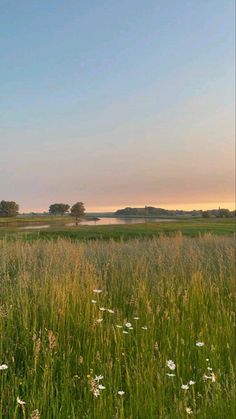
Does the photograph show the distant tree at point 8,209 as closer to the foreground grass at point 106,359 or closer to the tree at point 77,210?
the tree at point 77,210

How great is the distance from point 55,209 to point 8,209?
30218mm

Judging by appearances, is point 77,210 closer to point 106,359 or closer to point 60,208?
point 60,208

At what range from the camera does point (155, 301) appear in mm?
5641

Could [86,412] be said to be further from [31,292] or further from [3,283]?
[3,283]

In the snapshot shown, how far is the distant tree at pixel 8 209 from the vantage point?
90.1m

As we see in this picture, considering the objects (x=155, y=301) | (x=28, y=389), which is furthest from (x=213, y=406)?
(x=155, y=301)

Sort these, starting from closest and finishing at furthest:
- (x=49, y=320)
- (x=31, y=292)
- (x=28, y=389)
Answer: (x=28, y=389) < (x=49, y=320) < (x=31, y=292)

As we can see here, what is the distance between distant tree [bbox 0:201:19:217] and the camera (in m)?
90.1

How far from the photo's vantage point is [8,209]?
91.1m

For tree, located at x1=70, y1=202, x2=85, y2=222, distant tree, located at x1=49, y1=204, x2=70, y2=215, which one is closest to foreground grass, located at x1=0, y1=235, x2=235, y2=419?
tree, located at x1=70, y1=202, x2=85, y2=222

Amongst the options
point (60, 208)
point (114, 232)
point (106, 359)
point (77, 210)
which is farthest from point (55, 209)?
point (106, 359)

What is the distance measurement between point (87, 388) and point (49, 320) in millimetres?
1320

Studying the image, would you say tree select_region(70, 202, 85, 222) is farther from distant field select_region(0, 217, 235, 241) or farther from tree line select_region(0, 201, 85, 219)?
distant field select_region(0, 217, 235, 241)

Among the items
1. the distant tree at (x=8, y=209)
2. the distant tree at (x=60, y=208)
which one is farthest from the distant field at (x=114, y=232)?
the distant tree at (x=60, y=208)
